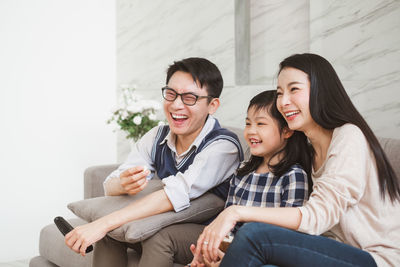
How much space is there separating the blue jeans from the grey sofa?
1.52 feet

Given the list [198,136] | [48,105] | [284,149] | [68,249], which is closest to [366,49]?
[284,149]

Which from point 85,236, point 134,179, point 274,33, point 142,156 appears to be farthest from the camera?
point 274,33

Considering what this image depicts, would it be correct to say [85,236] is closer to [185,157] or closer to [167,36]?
[185,157]

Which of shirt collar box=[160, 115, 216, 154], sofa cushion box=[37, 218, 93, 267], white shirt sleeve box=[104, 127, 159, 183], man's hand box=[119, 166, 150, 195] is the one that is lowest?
sofa cushion box=[37, 218, 93, 267]

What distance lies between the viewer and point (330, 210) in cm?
131

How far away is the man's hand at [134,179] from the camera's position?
5.53ft

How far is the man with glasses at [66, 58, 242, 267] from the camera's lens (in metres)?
1.64

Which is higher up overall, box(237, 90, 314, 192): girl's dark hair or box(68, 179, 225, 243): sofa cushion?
box(237, 90, 314, 192): girl's dark hair

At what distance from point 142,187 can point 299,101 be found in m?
0.65

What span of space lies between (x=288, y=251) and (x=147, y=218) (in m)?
0.54

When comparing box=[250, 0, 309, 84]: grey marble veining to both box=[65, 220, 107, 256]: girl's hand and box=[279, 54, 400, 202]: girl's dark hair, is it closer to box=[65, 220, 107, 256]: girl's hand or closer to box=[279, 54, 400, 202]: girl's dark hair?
box=[279, 54, 400, 202]: girl's dark hair

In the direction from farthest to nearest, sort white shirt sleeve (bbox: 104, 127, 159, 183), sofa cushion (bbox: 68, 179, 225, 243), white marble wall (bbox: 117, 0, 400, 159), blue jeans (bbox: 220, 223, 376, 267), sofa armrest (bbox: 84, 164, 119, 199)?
sofa armrest (bbox: 84, 164, 119, 199)
white marble wall (bbox: 117, 0, 400, 159)
white shirt sleeve (bbox: 104, 127, 159, 183)
sofa cushion (bbox: 68, 179, 225, 243)
blue jeans (bbox: 220, 223, 376, 267)

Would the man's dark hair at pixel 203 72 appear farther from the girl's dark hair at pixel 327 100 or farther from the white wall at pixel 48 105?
the white wall at pixel 48 105

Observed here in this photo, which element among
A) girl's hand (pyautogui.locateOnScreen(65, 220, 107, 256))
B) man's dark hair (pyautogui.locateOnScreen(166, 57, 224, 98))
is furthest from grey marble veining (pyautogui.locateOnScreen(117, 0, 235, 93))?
girl's hand (pyautogui.locateOnScreen(65, 220, 107, 256))
